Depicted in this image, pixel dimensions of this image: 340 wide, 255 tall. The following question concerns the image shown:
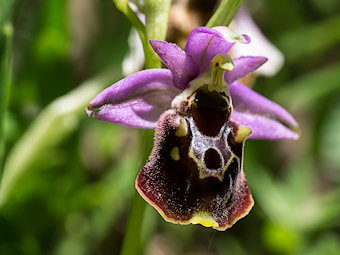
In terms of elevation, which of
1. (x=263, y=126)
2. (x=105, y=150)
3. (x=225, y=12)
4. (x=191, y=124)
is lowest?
(x=105, y=150)

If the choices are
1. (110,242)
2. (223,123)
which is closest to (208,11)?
(223,123)

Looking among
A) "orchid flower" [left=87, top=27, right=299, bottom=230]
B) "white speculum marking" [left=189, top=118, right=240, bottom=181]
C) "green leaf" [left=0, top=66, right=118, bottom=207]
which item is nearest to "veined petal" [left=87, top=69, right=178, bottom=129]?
"orchid flower" [left=87, top=27, right=299, bottom=230]

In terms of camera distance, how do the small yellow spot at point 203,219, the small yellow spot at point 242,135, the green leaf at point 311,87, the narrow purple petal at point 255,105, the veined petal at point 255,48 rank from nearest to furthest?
1. the small yellow spot at point 203,219
2. the small yellow spot at point 242,135
3. the narrow purple petal at point 255,105
4. the veined petal at point 255,48
5. the green leaf at point 311,87

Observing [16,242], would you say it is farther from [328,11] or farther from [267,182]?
[328,11]

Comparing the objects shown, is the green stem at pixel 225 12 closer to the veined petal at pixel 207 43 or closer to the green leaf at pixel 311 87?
the veined petal at pixel 207 43

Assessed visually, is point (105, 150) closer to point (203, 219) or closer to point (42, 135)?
point (42, 135)

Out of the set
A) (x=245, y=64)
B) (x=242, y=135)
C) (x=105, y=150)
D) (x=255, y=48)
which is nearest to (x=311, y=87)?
(x=255, y=48)

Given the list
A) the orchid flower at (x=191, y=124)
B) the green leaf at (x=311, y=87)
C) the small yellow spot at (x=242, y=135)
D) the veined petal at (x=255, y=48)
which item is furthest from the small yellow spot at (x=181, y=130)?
the green leaf at (x=311, y=87)

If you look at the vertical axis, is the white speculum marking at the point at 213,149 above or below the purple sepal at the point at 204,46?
below
